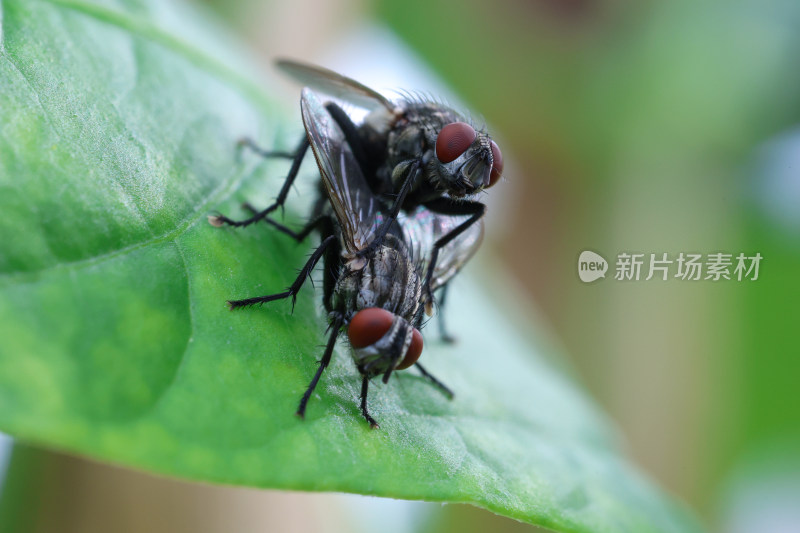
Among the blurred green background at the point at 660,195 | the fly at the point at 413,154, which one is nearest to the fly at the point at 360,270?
the fly at the point at 413,154

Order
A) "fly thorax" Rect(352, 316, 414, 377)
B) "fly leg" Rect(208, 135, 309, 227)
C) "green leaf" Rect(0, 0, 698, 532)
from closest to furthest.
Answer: "green leaf" Rect(0, 0, 698, 532), "fly thorax" Rect(352, 316, 414, 377), "fly leg" Rect(208, 135, 309, 227)

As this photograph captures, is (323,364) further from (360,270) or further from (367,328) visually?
(360,270)

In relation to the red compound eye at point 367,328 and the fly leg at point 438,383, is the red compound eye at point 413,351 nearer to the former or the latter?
the red compound eye at point 367,328

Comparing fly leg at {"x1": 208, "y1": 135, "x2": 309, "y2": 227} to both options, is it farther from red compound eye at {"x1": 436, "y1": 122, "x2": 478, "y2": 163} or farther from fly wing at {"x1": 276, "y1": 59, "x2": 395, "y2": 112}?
red compound eye at {"x1": 436, "y1": 122, "x2": 478, "y2": 163}

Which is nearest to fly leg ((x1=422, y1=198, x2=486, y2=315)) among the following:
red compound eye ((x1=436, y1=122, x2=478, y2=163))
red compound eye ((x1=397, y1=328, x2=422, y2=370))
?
red compound eye ((x1=436, y1=122, x2=478, y2=163))

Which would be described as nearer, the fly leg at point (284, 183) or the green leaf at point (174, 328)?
the green leaf at point (174, 328)

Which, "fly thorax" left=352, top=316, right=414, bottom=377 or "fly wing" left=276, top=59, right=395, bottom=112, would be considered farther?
"fly wing" left=276, top=59, right=395, bottom=112
